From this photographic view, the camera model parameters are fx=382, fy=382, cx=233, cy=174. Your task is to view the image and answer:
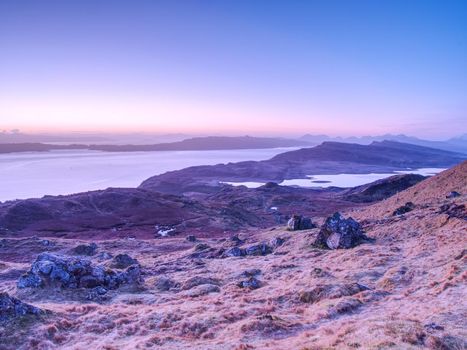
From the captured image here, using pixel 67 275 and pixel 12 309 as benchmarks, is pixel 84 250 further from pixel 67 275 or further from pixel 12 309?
pixel 12 309

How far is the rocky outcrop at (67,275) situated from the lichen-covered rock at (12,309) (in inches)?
297

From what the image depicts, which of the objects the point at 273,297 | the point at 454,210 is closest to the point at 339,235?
the point at 454,210

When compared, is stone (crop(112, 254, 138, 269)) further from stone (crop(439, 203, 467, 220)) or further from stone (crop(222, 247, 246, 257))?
stone (crop(439, 203, 467, 220))

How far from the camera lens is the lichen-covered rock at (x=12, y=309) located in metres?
22.2

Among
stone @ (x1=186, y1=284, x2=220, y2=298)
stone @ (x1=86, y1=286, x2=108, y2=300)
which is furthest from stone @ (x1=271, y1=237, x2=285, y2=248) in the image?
stone @ (x1=86, y1=286, x2=108, y2=300)

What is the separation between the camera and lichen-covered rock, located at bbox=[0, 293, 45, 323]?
2225 centimetres

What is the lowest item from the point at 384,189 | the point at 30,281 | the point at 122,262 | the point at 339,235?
the point at 384,189

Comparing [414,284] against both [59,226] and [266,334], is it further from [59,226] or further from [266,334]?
[59,226]

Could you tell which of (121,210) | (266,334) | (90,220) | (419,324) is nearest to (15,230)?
(90,220)

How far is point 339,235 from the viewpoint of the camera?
133 feet

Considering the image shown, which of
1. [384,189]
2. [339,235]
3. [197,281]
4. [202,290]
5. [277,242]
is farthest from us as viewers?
[384,189]

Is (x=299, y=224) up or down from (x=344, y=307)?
down

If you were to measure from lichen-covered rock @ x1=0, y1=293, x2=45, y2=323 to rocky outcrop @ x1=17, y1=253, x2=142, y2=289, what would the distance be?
7.55 metres

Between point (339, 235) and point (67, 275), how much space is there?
87.0 ft
